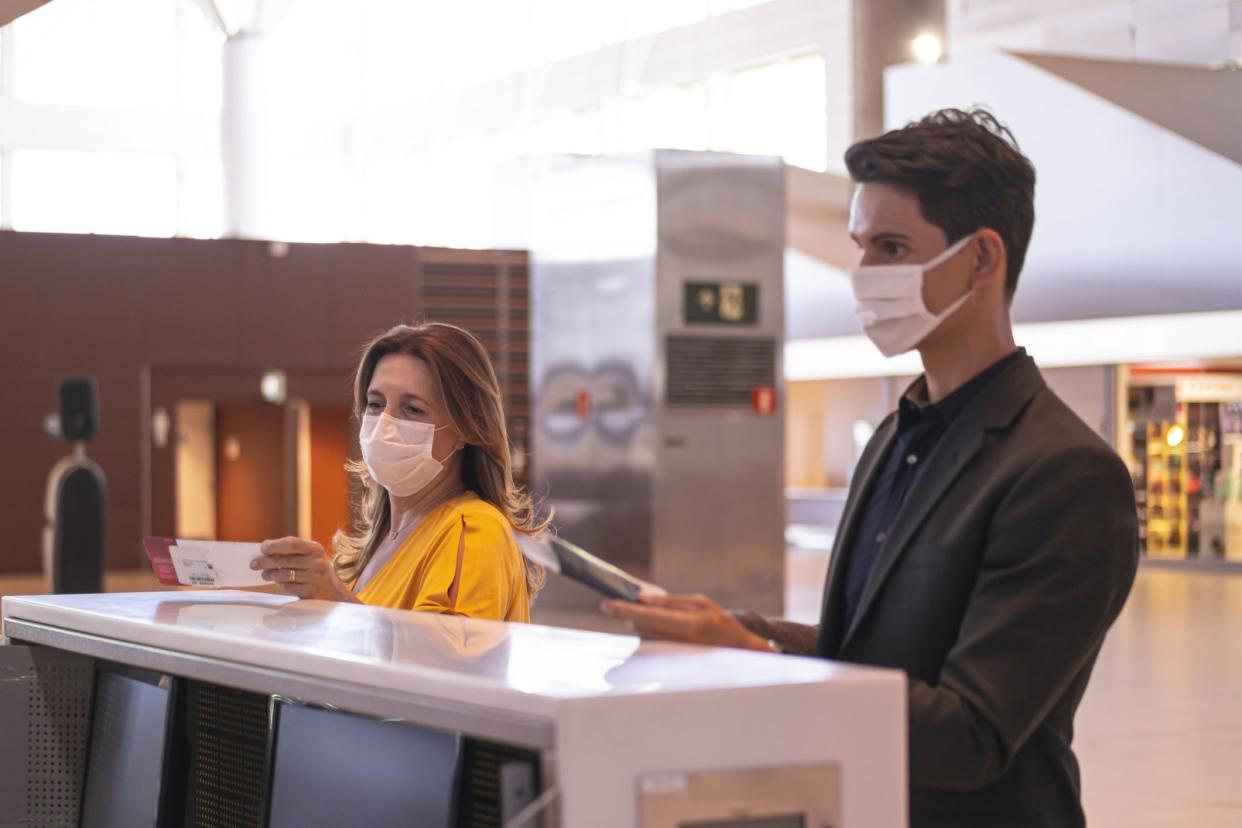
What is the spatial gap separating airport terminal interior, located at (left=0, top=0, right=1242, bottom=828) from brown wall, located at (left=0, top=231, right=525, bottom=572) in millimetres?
42

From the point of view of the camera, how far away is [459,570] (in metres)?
2.90

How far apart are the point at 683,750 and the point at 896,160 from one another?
3.27ft

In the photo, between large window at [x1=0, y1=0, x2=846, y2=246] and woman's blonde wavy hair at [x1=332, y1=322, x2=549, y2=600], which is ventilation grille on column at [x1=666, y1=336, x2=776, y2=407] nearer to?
woman's blonde wavy hair at [x1=332, y1=322, x2=549, y2=600]

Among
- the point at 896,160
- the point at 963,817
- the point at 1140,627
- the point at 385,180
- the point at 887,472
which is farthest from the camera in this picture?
the point at 385,180

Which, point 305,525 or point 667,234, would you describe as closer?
point 667,234

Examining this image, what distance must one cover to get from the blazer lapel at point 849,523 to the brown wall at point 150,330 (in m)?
14.7

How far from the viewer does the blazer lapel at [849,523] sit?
92.5 inches

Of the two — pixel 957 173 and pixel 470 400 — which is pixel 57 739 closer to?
pixel 470 400

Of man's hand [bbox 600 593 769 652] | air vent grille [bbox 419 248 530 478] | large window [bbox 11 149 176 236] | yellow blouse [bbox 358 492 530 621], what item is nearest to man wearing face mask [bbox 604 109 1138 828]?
man's hand [bbox 600 593 769 652]

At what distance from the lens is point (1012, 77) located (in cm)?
1905

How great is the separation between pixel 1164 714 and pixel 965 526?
663 cm

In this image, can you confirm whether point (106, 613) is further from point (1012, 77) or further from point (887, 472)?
point (1012, 77)

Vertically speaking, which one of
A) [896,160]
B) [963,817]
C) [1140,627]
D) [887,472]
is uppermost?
[896,160]

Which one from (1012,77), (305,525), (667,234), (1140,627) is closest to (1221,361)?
(1012,77)
